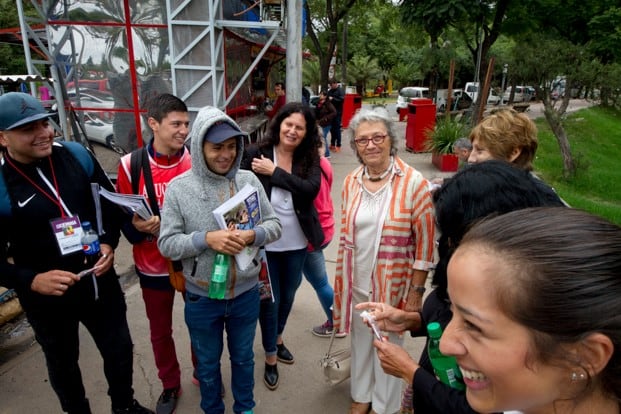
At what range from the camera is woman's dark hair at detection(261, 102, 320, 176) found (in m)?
2.79

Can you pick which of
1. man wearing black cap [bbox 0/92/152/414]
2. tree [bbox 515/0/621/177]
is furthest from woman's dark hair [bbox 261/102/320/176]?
tree [bbox 515/0/621/177]

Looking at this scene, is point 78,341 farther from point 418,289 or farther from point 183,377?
point 418,289

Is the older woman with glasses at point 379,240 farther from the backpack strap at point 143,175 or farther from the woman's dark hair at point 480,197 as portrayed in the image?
the backpack strap at point 143,175

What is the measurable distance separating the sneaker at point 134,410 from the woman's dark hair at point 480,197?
6.66ft

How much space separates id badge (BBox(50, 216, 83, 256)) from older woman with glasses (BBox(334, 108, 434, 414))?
1398mm

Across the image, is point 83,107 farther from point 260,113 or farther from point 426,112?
point 426,112

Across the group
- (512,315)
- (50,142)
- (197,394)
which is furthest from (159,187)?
(512,315)

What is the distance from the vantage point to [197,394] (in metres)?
2.77

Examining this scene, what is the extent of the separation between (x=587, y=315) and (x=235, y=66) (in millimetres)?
8213

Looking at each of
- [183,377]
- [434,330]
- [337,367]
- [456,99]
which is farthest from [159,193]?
[456,99]

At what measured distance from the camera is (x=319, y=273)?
317 centimetres

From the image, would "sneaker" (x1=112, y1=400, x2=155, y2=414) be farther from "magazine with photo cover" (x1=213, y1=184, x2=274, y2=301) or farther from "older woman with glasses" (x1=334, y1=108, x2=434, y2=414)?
"older woman with glasses" (x1=334, y1=108, x2=434, y2=414)

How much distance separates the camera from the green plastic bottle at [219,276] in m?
2.03

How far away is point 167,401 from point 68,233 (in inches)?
50.5
